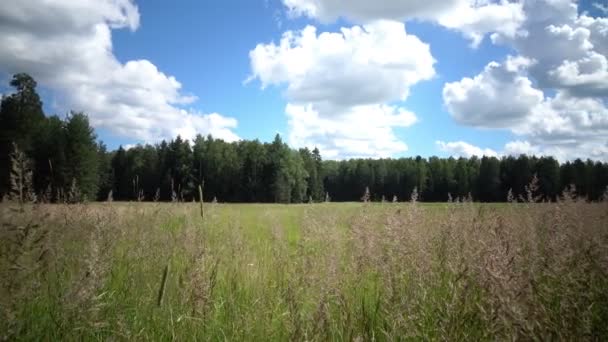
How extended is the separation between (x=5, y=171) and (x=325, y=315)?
52073 millimetres

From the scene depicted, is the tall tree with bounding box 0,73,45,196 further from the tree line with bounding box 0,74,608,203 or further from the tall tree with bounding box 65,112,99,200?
the tall tree with bounding box 65,112,99,200

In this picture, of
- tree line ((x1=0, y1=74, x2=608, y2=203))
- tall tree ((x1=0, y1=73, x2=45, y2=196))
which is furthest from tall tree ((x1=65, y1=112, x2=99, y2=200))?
tall tree ((x1=0, y1=73, x2=45, y2=196))

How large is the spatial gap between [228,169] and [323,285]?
80318mm

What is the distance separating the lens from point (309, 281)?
3.45 m

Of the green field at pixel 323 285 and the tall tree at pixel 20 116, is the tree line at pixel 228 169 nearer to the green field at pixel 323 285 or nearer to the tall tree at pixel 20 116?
the tall tree at pixel 20 116

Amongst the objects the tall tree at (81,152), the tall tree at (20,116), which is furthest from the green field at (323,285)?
the tall tree at (20,116)

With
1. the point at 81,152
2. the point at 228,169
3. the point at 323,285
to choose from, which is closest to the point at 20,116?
the point at 81,152

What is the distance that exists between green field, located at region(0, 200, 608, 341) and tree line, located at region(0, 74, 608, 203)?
4167cm

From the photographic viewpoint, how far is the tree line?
45.4 meters

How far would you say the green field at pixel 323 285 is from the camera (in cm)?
210

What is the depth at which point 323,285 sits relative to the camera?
9.27 ft

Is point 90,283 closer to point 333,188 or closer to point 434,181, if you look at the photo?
point 434,181

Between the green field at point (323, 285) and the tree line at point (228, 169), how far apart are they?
4167 cm

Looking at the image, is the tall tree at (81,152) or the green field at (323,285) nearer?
the green field at (323,285)
